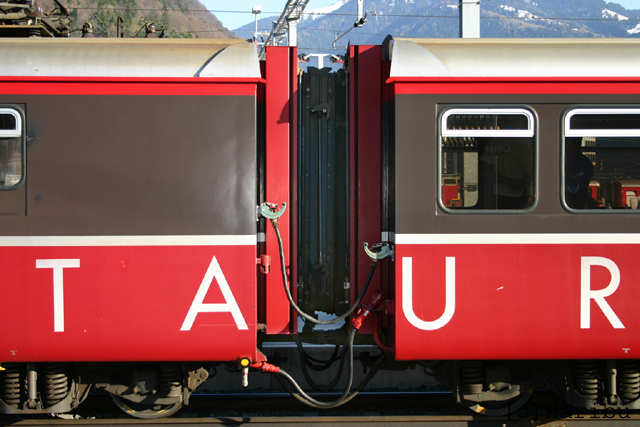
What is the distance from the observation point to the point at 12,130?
12.3 ft

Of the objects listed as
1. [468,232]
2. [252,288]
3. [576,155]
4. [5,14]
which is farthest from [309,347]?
[5,14]

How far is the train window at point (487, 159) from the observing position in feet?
12.5

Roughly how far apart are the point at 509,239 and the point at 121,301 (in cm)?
318

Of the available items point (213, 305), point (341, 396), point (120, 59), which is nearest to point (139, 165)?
point (120, 59)

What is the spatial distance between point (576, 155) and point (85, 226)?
4.02 m

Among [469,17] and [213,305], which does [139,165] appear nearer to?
[213,305]

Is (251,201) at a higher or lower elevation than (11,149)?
lower

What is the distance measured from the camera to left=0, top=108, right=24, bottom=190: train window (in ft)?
12.2

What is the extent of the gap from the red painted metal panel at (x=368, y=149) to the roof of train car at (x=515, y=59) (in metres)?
0.29

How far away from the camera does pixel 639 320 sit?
382cm

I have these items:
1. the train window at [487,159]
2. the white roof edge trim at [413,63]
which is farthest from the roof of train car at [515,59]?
the train window at [487,159]

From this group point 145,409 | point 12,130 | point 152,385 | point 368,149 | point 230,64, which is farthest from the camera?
point 145,409

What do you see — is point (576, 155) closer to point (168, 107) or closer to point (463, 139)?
point (463, 139)

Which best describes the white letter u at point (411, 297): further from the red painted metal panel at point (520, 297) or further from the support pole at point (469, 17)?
the support pole at point (469, 17)
